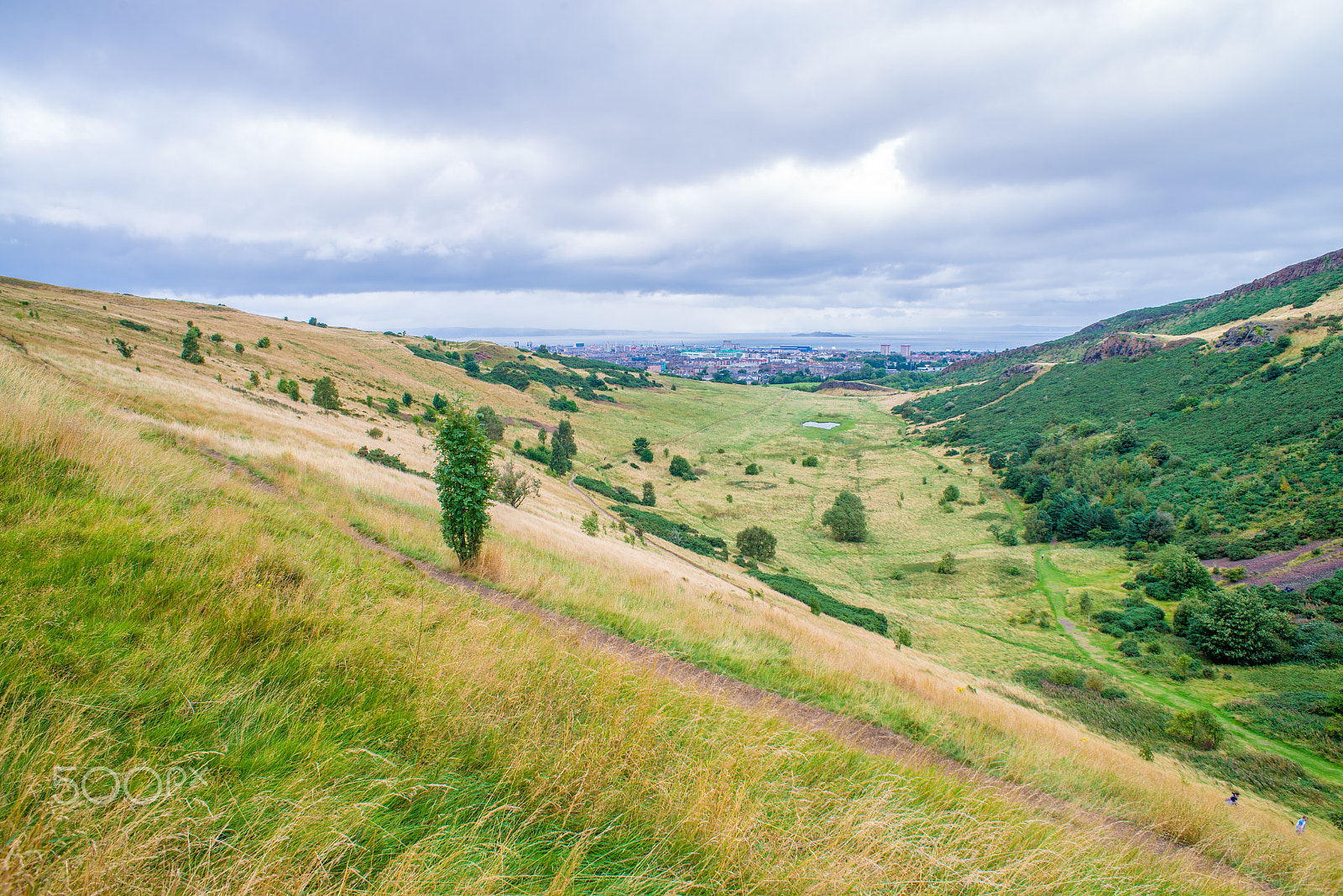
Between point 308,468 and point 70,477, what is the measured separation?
1176 centimetres

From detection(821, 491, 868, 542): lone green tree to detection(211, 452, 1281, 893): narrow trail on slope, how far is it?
1889 inches

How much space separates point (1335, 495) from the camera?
39.5 m

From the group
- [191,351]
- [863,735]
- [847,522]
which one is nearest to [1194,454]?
[847,522]

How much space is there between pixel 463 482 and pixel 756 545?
111ft

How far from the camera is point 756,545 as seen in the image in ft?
138

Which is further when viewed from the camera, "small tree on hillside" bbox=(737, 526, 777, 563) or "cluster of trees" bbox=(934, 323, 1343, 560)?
"cluster of trees" bbox=(934, 323, 1343, 560)

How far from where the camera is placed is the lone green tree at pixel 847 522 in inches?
2064

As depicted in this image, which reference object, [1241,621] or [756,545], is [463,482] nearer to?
[756,545]

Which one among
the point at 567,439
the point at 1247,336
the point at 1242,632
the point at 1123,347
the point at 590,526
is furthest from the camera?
the point at 1123,347

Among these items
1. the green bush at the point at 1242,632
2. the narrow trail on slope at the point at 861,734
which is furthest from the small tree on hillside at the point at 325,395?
the green bush at the point at 1242,632

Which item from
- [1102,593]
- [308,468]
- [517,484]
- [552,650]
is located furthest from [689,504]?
[552,650]

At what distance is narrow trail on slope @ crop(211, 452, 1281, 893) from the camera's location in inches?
202

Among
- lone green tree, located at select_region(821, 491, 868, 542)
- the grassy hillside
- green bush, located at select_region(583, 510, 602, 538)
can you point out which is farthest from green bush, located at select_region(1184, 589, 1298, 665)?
green bush, located at select_region(583, 510, 602, 538)

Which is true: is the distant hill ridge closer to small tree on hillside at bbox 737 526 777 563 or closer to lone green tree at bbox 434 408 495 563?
small tree on hillside at bbox 737 526 777 563
